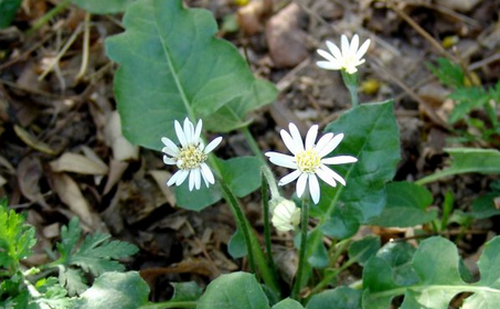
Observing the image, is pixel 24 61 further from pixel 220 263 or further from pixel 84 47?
pixel 220 263

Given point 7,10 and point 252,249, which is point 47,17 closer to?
point 7,10

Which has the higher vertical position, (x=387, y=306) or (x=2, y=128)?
(x=2, y=128)

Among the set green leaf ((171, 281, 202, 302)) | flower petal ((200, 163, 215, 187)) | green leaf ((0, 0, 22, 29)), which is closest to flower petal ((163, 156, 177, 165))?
flower petal ((200, 163, 215, 187))

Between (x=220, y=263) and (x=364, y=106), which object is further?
(x=220, y=263)

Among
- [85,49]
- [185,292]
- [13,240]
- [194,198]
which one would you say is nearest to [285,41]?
[85,49]

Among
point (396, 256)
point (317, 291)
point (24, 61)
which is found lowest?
point (317, 291)

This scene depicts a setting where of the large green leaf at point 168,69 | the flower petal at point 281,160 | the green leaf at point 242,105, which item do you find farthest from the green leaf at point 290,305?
the green leaf at point 242,105

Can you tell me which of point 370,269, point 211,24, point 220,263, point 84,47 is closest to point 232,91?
point 211,24
